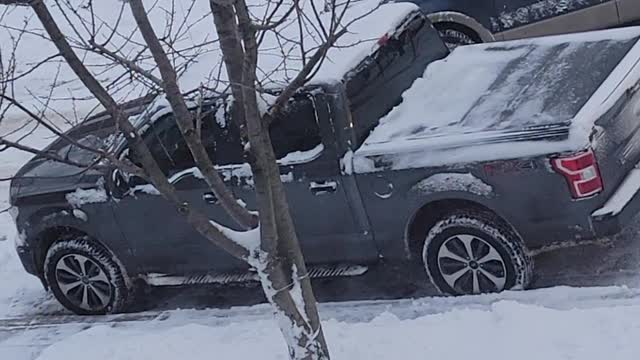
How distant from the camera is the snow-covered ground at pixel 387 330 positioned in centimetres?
550

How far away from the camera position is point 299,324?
508 cm

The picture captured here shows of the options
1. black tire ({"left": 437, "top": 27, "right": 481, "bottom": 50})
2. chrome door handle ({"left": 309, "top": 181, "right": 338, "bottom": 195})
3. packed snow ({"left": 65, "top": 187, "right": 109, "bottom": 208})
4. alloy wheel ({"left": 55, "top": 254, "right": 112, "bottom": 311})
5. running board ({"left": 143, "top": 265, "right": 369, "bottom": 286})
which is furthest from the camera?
black tire ({"left": 437, "top": 27, "right": 481, "bottom": 50})

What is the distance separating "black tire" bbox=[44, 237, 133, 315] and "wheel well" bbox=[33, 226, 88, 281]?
0.18 feet

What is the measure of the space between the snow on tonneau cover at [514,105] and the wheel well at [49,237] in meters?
2.40

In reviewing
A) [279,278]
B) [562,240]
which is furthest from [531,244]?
[279,278]

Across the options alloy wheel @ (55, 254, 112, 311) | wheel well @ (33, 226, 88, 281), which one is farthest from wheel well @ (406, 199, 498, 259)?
wheel well @ (33, 226, 88, 281)

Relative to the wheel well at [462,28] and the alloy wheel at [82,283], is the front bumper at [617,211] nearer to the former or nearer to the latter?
the alloy wheel at [82,283]

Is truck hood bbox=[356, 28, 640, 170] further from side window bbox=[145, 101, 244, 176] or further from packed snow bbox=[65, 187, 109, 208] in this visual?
packed snow bbox=[65, 187, 109, 208]

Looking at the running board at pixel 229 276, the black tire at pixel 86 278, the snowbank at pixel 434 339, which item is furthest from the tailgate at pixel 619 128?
the black tire at pixel 86 278

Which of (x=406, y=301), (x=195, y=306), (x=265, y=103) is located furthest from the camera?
(x=195, y=306)

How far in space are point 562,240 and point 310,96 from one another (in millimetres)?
Answer: 1828

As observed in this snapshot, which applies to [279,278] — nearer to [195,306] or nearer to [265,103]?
[265,103]

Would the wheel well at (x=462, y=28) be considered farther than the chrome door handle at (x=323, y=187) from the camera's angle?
Yes

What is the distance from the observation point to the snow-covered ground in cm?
550
